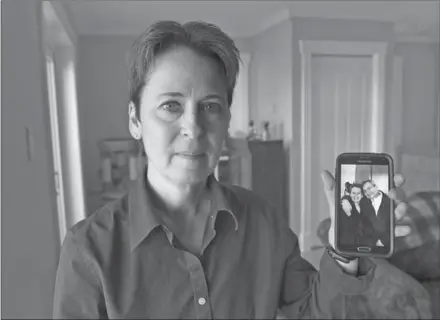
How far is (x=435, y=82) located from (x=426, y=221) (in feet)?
0.74

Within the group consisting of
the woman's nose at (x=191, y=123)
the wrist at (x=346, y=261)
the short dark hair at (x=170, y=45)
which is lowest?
the wrist at (x=346, y=261)

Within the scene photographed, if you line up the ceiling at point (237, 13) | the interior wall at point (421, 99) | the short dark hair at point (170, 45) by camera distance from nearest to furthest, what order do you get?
the short dark hair at point (170, 45) < the ceiling at point (237, 13) < the interior wall at point (421, 99)

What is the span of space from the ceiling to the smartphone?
0.65 feet

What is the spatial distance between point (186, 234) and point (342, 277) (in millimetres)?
167

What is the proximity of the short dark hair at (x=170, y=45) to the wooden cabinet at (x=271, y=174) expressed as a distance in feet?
0.58

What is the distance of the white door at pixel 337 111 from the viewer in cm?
47

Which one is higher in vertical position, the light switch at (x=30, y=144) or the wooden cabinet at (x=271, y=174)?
the light switch at (x=30, y=144)

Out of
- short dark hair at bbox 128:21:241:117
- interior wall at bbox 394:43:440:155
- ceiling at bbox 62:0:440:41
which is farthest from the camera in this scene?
interior wall at bbox 394:43:440:155

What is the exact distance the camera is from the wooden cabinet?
453 millimetres

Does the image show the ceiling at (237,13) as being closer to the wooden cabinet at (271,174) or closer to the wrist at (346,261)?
the wooden cabinet at (271,174)

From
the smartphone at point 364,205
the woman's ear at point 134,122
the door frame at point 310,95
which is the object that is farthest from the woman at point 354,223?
the woman's ear at point 134,122

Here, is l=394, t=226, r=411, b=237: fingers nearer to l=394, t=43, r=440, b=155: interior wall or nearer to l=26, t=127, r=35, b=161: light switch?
l=394, t=43, r=440, b=155: interior wall

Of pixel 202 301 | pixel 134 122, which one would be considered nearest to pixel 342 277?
pixel 202 301

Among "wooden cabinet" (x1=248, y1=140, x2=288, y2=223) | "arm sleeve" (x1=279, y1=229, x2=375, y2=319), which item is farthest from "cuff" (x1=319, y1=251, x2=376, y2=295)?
"wooden cabinet" (x1=248, y1=140, x2=288, y2=223)
